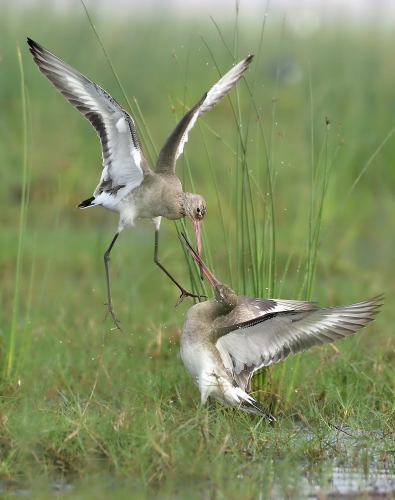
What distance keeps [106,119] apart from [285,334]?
1.83m

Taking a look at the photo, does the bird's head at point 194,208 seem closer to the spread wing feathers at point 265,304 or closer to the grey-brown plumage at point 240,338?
the grey-brown plumage at point 240,338

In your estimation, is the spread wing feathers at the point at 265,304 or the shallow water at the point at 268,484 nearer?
the shallow water at the point at 268,484

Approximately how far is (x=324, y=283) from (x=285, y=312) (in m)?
4.09

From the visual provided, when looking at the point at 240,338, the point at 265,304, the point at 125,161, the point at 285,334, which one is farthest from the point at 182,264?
the point at 285,334

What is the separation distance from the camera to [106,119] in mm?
6406

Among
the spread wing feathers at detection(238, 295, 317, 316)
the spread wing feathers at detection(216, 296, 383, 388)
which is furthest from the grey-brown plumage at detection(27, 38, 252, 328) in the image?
the spread wing feathers at detection(216, 296, 383, 388)

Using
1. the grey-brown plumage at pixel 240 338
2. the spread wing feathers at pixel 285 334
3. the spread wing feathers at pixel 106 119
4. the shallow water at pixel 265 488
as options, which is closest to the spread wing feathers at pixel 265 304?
the grey-brown plumage at pixel 240 338

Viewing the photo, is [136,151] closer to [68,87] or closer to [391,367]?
[68,87]

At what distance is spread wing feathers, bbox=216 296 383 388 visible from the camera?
584 centimetres

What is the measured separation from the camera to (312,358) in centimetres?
709

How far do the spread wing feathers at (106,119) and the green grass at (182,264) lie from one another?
0.17m

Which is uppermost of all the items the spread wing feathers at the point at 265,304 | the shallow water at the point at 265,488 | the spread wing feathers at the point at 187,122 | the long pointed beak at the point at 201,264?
the spread wing feathers at the point at 187,122

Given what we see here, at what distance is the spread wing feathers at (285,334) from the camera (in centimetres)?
584

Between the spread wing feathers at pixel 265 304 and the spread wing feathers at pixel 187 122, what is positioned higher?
the spread wing feathers at pixel 187 122
